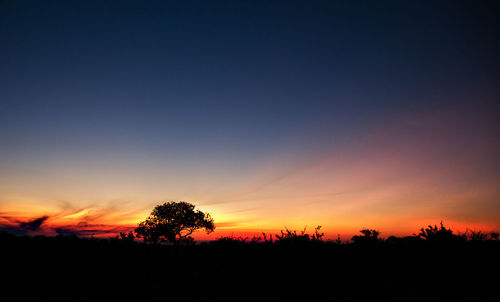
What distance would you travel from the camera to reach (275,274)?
270 inches

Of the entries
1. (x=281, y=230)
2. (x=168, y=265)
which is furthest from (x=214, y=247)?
(x=281, y=230)

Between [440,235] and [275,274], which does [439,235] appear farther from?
[275,274]

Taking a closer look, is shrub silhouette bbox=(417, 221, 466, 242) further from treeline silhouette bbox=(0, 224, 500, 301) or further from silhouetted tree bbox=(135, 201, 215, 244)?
silhouetted tree bbox=(135, 201, 215, 244)

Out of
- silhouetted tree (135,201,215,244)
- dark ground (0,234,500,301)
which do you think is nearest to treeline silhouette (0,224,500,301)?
dark ground (0,234,500,301)

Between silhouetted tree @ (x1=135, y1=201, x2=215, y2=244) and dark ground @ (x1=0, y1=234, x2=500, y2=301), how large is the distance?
37171 millimetres

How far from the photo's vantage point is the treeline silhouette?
5.83 m

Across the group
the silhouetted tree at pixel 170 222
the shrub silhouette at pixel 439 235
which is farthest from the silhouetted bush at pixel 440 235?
the silhouetted tree at pixel 170 222

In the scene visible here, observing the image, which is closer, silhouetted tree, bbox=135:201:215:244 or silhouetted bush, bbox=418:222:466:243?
silhouetted bush, bbox=418:222:466:243

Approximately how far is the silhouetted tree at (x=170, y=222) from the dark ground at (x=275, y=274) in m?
37.2

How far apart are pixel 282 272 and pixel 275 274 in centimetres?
23

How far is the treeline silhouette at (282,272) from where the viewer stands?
583cm

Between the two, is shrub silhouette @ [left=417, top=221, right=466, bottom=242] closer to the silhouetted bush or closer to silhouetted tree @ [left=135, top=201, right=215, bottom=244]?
the silhouetted bush

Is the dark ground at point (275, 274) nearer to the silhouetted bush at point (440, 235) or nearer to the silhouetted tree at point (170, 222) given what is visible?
the silhouetted bush at point (440, 235)

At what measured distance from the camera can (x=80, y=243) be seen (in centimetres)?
1170
